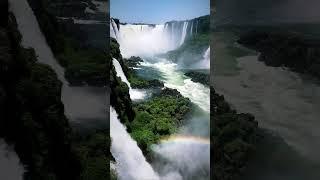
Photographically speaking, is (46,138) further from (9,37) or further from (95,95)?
(9,37)

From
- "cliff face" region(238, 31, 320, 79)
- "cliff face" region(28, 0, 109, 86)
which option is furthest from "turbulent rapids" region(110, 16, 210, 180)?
"cliff face" region(238, 31, 320, 79)

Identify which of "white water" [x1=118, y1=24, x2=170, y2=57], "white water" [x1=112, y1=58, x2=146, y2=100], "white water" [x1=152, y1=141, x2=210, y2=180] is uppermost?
"white water" [x1=118, y1=24, x2=170, y2=57]

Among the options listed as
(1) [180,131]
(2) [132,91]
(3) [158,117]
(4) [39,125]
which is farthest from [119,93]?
(4) [39,125]

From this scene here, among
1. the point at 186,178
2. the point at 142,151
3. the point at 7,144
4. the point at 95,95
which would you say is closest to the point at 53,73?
the point at 95,95

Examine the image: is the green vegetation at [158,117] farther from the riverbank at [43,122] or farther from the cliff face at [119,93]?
the riverbank at [43,122]

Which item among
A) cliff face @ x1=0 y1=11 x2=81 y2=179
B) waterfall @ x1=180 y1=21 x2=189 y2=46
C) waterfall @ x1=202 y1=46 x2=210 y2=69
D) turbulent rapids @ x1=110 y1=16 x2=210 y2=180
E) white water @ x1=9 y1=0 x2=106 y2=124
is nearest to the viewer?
cliff face @ x1=0 y1=11 x2=81 y2=179

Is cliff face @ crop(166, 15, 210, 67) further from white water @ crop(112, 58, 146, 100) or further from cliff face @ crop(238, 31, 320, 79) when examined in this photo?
white water @ crop(112, 58, 146, 100)

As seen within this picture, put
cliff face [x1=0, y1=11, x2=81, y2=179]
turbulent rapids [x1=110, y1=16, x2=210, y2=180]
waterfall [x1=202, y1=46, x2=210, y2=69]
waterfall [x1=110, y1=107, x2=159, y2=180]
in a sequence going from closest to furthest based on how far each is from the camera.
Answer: cliff face [x1=0, y1=11, x2=81, y2=179]
waterfall [x1=110, y1=107, x2=159, y2=180]
turbulent rapids [x1=110, y1=16, x2=210, y2=180]
waterfall [x1=202, y1=46, x2=210, y2=69]
